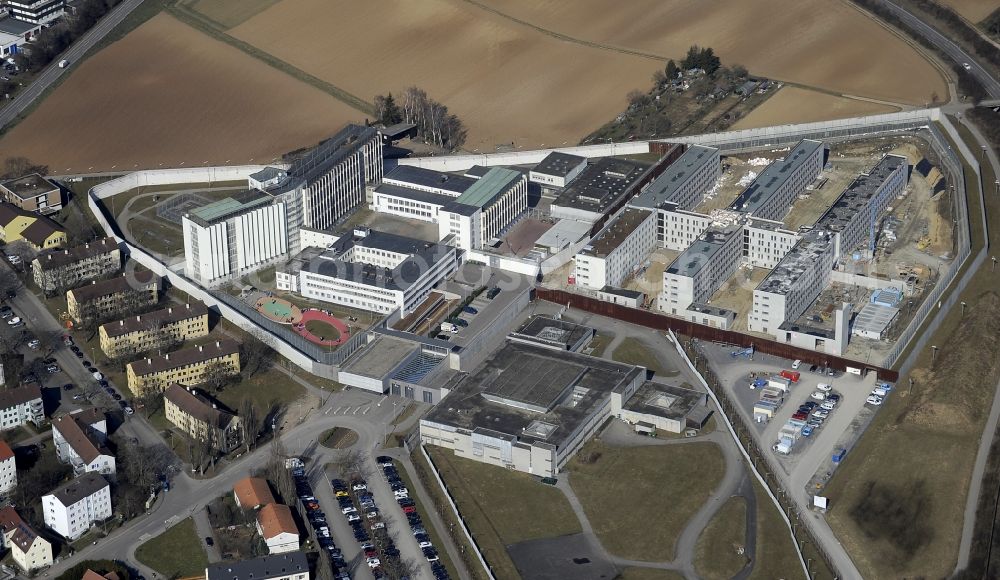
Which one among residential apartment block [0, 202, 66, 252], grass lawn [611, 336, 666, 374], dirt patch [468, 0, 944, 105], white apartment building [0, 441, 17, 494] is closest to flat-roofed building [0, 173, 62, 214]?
residential apartment block [0, 202, 66, 252]

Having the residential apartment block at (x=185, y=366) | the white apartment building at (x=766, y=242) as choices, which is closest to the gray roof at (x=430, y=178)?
the white apartment building at (x=766, y=242)

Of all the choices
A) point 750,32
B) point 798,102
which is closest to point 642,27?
point 750,32

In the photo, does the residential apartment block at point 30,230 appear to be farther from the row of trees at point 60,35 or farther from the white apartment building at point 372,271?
the row of trees at point 60,35

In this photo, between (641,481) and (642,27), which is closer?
(641,481)

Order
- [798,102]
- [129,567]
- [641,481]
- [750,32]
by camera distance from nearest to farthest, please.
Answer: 1. [129,567]
2. [641,481]
3. [798,102]
4. [750,32]

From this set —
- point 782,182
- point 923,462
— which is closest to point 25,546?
point 923,462

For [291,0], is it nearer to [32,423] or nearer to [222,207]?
[222,207]
